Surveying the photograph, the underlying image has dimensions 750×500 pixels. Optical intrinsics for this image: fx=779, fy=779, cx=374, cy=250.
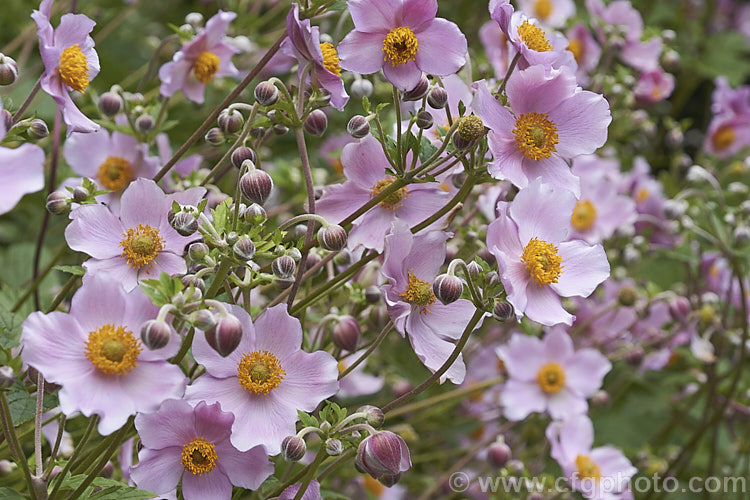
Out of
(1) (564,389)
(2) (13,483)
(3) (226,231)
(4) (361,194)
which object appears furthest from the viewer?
(1) (564,389)

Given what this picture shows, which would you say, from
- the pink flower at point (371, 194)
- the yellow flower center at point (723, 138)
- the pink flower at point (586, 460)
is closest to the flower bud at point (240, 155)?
the pink flower at point (371, 194)

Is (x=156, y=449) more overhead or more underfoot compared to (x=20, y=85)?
more overhead

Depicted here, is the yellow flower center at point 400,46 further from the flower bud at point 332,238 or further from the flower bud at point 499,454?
the flower bud at point 499,454

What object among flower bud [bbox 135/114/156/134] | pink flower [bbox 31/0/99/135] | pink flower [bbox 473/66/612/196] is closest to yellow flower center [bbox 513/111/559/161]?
pink flower [bbox 473/66/612/196]

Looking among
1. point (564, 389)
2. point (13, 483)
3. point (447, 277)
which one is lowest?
point (564, 389)

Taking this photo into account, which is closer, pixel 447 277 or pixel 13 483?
pixel 447 277

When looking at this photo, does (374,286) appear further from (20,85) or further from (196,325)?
→ (20,85)

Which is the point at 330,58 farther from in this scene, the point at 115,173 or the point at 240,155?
the point at 115,173

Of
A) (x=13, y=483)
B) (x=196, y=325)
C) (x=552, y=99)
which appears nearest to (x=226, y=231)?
(x=196, y=325)
